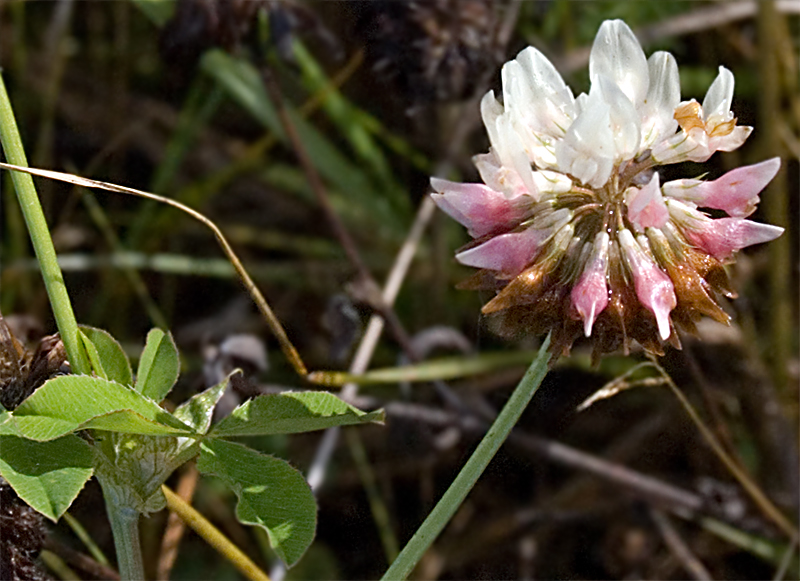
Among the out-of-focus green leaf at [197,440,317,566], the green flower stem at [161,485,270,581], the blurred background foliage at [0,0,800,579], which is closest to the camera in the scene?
the out-of-focus green leaf at [197,440,317,566]

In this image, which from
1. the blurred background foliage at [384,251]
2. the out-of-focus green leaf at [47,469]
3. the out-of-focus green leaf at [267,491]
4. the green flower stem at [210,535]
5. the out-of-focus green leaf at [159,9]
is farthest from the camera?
the out-of-focus green leaf at [159,9]

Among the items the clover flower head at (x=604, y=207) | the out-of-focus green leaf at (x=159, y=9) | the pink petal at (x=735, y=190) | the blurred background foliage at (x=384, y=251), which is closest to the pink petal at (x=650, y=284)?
the clover flower head at (x=604, y=207)

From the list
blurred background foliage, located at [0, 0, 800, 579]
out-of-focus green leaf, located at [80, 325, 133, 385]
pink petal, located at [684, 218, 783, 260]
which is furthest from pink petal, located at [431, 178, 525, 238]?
blurred background foliage, located at [0, 0, 800, 579]

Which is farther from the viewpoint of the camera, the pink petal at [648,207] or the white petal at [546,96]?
the white petal at [546,96]

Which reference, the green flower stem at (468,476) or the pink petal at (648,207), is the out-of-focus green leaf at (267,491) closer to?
the green flower stem at (468,476)

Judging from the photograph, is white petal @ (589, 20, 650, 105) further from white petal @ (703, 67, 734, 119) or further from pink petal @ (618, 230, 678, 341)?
pink petal @ (618, 230, 678, 341)

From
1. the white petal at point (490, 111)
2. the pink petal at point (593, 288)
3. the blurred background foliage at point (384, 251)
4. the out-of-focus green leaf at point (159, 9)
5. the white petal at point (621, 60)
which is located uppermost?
the white petal at point (621, 60)

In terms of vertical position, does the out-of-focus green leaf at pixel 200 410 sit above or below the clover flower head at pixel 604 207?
below

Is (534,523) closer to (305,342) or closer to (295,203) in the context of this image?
(305,342)
